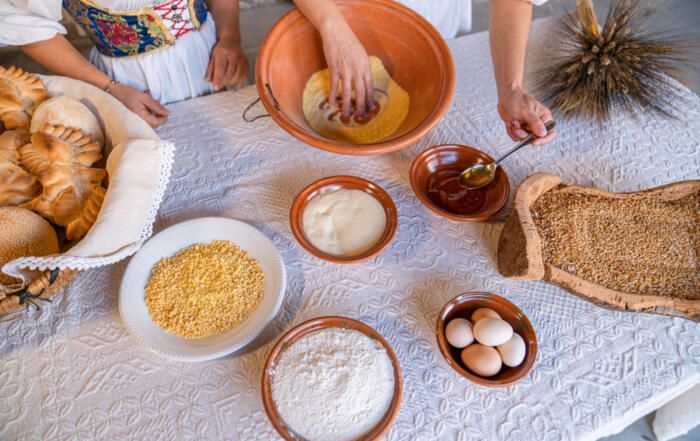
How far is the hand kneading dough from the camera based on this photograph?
1.05 metres

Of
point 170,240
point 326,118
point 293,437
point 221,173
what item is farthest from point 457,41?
point 293,437

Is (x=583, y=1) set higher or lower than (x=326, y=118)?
higher

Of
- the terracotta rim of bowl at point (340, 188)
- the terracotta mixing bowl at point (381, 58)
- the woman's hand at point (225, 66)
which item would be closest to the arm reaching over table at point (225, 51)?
the woman's hand at point (225, 66)

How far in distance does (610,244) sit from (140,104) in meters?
1.21

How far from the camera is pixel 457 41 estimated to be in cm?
136

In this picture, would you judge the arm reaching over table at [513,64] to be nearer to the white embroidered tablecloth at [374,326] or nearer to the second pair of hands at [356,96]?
the second pair of hands at [356,96]

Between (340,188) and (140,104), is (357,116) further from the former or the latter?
(140,104)

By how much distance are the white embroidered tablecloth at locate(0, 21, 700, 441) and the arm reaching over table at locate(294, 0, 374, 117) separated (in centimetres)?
19

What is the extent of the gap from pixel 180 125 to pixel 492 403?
1.05 m

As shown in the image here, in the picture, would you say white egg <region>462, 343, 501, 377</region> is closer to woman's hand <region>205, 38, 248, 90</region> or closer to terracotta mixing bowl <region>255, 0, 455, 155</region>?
terracotta mixing bowl <region>255, 0, 455, 155</region>

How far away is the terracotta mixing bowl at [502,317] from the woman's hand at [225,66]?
981 millimetres

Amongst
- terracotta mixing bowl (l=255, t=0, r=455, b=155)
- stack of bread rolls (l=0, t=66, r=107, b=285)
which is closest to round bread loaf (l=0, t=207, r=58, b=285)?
stack of bread rolls (l=0, t=66, r=107, b=285)

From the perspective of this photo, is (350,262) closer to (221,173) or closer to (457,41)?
(221,173)

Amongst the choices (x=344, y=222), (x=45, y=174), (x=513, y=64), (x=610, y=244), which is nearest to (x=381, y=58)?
(x=513, y=64)
